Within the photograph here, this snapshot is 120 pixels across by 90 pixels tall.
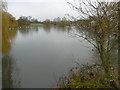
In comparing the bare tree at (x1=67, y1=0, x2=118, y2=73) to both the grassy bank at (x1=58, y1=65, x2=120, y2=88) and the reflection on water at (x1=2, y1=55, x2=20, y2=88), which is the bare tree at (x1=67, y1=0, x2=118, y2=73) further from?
the reflection on water at (x1=2, y1=55, x2=20, y2=88)

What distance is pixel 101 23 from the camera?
3.08 m

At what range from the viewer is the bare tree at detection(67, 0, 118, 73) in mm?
3029

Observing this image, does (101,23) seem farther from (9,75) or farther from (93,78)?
(9,75)

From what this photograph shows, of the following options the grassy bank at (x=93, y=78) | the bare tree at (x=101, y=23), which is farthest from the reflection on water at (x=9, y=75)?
the bare tree at (x=101, y=23)

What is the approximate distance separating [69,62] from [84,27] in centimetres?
481

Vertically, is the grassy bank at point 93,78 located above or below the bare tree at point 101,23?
below

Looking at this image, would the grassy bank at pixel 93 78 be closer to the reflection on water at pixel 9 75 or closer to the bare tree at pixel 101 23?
the bare tree at pixel 101 23

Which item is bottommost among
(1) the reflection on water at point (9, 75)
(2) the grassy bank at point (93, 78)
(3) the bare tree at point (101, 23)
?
(1) the reflection on water at point (9, 75)

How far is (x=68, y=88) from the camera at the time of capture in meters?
3.61

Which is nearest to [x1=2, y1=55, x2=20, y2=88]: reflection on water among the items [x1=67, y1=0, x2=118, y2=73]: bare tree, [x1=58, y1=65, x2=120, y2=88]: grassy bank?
[x1=58, y1=65, x2=120, y2=88]: grassy bank

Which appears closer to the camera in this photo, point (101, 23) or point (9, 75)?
point (101, 23)

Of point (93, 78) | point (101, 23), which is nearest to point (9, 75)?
point (93, 78)

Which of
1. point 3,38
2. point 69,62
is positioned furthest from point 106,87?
point 3,38

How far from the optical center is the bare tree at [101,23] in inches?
119
